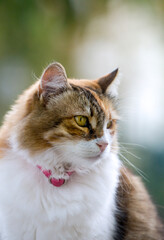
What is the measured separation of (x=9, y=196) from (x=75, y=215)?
285 millimetres

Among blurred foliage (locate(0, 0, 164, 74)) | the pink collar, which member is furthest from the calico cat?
blurred foliage (locate(0, 0, 164, 74))

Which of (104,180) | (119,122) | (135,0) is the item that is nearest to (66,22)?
(135,0)

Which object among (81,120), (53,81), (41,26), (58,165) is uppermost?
(41,26)

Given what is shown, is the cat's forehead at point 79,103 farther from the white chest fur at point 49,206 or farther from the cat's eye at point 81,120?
the white chest fur at point 49,206

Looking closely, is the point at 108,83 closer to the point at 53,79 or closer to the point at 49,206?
the point at 53,79

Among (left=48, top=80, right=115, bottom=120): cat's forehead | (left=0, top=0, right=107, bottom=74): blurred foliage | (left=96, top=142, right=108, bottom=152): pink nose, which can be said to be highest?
(left=0, top=0, right=107, bottom=74): blurred foliage

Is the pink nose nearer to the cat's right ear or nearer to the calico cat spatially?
the calico cat

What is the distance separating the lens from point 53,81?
1.22 m

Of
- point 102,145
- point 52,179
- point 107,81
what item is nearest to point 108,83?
point 107,81

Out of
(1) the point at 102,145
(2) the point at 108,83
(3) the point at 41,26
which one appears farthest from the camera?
(3) the point at 41,26

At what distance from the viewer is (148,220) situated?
152 centimetres

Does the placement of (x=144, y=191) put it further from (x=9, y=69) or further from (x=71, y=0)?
(x=71, y=0)

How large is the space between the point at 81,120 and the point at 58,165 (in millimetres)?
212

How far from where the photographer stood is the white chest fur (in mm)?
1171
